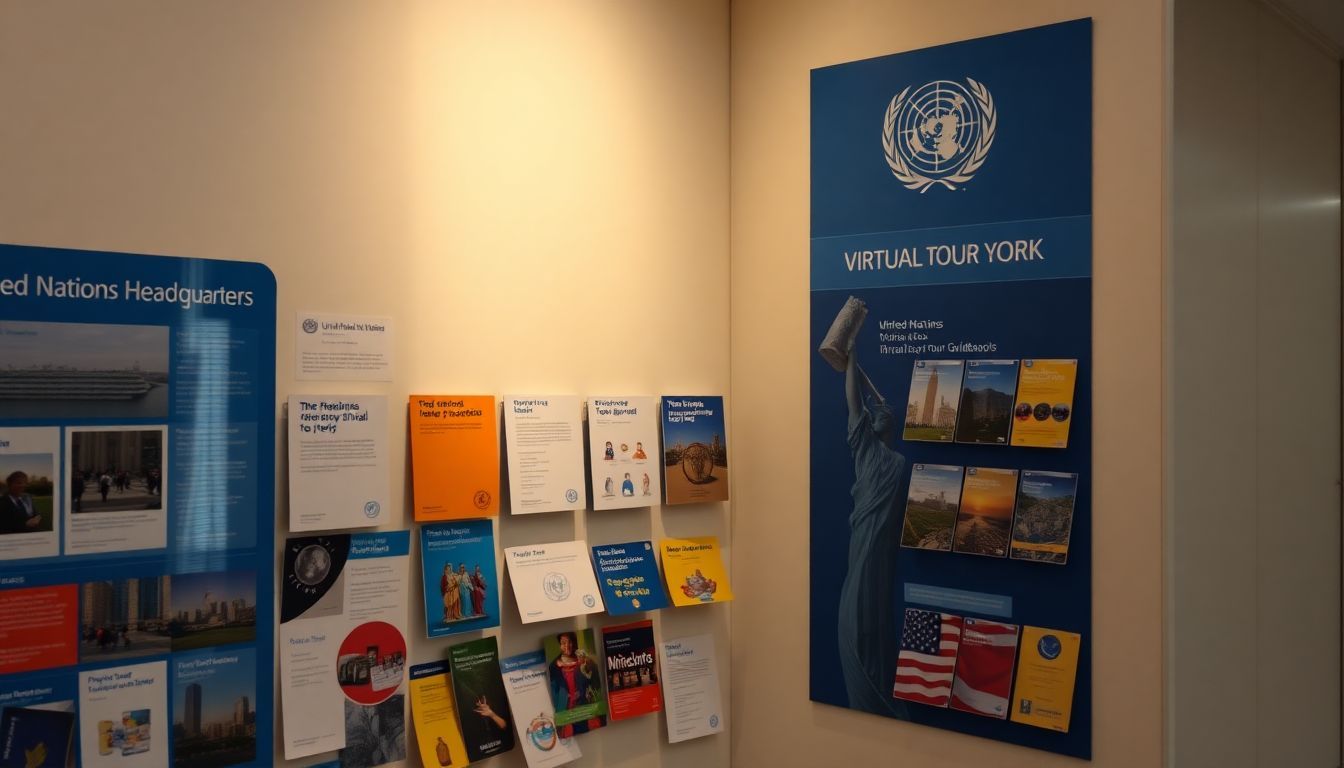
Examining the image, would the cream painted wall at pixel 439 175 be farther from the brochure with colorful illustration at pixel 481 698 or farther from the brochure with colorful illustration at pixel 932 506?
the brochure with colorful illustration at pixel 932 506

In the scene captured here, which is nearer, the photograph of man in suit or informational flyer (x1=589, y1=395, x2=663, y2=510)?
the photograph of man in suit

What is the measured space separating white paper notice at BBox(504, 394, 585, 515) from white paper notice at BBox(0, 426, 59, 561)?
37.6 inches

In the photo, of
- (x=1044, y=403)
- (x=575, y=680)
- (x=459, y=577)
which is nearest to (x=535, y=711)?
(x=575, y=680)

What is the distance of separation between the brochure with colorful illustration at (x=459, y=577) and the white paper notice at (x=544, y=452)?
13cm

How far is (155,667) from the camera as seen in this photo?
1.79 metres

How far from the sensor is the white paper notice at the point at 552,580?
93.9 inches

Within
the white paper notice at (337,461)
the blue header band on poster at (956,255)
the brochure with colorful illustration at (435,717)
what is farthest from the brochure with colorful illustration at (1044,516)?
the white paper notice at (337,461)

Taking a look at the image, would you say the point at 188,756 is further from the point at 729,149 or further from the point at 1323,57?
the point at 1323,57

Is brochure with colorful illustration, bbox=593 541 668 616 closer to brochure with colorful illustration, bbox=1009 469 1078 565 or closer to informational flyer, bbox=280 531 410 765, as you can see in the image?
informational flyer, bbox=280 531 410 765

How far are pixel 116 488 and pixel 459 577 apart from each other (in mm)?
757

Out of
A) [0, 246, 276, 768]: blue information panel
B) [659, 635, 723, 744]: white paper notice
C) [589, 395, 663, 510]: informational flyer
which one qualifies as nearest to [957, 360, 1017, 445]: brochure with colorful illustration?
[589, 395, 663, 510]: informational flyer

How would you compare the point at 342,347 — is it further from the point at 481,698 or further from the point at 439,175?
the point at 481,698

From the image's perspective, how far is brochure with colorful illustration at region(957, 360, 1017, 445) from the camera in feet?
8.09

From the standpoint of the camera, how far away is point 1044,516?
2.40 metres
